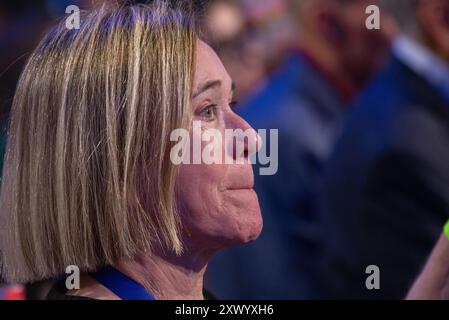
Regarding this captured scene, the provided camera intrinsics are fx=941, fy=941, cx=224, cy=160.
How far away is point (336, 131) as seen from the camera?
9.46 ft

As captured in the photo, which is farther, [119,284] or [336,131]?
[336,131]

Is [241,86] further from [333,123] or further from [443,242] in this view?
[443,242]

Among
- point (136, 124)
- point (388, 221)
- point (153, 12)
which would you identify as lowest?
point (388, 221)

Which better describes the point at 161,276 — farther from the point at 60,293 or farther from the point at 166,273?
the point at 60,293

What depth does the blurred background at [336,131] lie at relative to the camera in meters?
2.53

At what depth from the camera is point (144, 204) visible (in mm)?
1581

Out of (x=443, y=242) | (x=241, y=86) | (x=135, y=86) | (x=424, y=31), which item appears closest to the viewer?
(x=135, y=86)

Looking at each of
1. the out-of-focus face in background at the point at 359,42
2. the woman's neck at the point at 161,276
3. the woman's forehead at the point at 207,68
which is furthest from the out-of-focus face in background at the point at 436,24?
the woman's neck at the point at 161,276

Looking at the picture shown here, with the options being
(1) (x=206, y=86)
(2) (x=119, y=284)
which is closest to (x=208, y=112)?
(1) (x=206, y=86)

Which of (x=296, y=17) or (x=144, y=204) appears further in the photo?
(x=296, y=17)

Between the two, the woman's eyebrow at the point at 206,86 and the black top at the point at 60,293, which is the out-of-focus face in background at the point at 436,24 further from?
the black top at the point at 60,293

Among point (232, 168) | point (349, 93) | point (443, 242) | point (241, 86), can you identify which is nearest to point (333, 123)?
point (349, 93)

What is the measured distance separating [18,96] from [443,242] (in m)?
0.84

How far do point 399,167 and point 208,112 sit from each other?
3.48 ft
